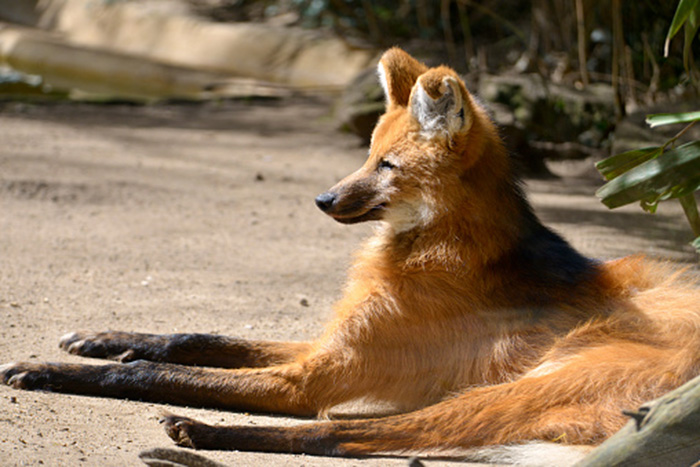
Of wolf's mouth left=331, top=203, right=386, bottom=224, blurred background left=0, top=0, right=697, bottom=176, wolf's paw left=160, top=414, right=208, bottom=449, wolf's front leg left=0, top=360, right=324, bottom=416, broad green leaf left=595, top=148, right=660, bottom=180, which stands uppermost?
broad green leaf left=595, top=148, right=660, bottom=180

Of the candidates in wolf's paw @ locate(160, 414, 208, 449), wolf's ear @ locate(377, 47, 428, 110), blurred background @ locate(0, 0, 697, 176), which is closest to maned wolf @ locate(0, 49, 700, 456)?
wolf's paw @ locate(160, 414, 208, 449)

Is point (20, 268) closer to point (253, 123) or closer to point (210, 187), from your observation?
point (210, 187)

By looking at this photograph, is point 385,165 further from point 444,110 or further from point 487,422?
point 487,422

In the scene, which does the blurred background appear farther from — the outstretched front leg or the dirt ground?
the outstretched front leg

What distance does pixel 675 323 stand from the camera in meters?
2.43

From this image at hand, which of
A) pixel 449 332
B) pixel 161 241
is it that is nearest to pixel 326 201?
pixel 449 332

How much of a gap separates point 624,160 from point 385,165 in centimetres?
84

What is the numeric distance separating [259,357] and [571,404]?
123 centimetres

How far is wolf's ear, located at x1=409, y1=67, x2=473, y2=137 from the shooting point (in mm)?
2646

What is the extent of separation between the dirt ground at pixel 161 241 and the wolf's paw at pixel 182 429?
4 centimetres

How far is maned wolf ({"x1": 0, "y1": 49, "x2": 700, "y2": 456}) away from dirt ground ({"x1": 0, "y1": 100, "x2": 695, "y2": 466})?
94mm

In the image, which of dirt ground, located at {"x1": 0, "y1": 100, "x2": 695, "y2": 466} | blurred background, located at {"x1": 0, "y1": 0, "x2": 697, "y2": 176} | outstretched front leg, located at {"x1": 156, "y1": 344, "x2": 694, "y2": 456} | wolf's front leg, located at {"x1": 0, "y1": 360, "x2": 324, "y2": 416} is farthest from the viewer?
blurred background, located at {"x1": 0, "y1": 0, "x2": 697, "y2": 176}

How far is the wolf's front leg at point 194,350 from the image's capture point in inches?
117

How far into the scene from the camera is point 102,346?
9.95ft
